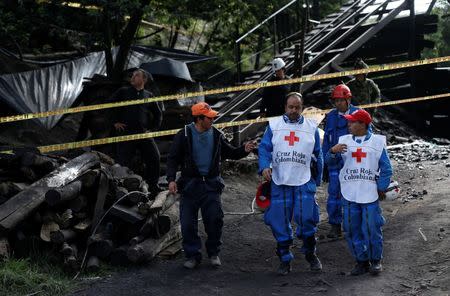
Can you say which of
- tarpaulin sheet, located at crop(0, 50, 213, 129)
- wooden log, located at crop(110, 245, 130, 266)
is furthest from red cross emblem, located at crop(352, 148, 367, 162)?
tarpaulin sheet, located at crop(0, 50, 213, 129)

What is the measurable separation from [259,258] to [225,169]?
433 centimetres

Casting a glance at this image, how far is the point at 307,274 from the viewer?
6.78 meters

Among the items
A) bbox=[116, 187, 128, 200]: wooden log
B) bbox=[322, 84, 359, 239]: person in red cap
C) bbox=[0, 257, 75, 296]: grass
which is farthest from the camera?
bbox=[322, 84, 359, 239]: person in red cap

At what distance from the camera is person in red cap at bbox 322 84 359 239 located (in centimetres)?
789

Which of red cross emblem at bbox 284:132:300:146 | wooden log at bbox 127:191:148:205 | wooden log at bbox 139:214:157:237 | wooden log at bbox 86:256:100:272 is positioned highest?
red cross emblem at bbox 284:132:300:146

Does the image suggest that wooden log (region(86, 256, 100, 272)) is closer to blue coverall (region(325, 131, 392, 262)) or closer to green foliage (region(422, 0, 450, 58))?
blue coverall (region(325, 131, 392, 262))

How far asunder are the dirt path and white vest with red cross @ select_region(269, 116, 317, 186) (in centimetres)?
101

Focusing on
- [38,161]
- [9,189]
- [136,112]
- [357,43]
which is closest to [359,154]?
[38,161]

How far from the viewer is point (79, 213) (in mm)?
7172

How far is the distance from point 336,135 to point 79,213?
125 inches

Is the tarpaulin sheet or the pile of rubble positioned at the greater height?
the tarpaulin sheet

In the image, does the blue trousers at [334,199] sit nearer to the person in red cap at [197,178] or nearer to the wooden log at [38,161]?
the person in red cap at [197,178]

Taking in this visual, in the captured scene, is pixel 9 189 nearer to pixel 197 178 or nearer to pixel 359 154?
pixel 197 178

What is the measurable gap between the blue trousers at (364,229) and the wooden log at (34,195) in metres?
3.08
